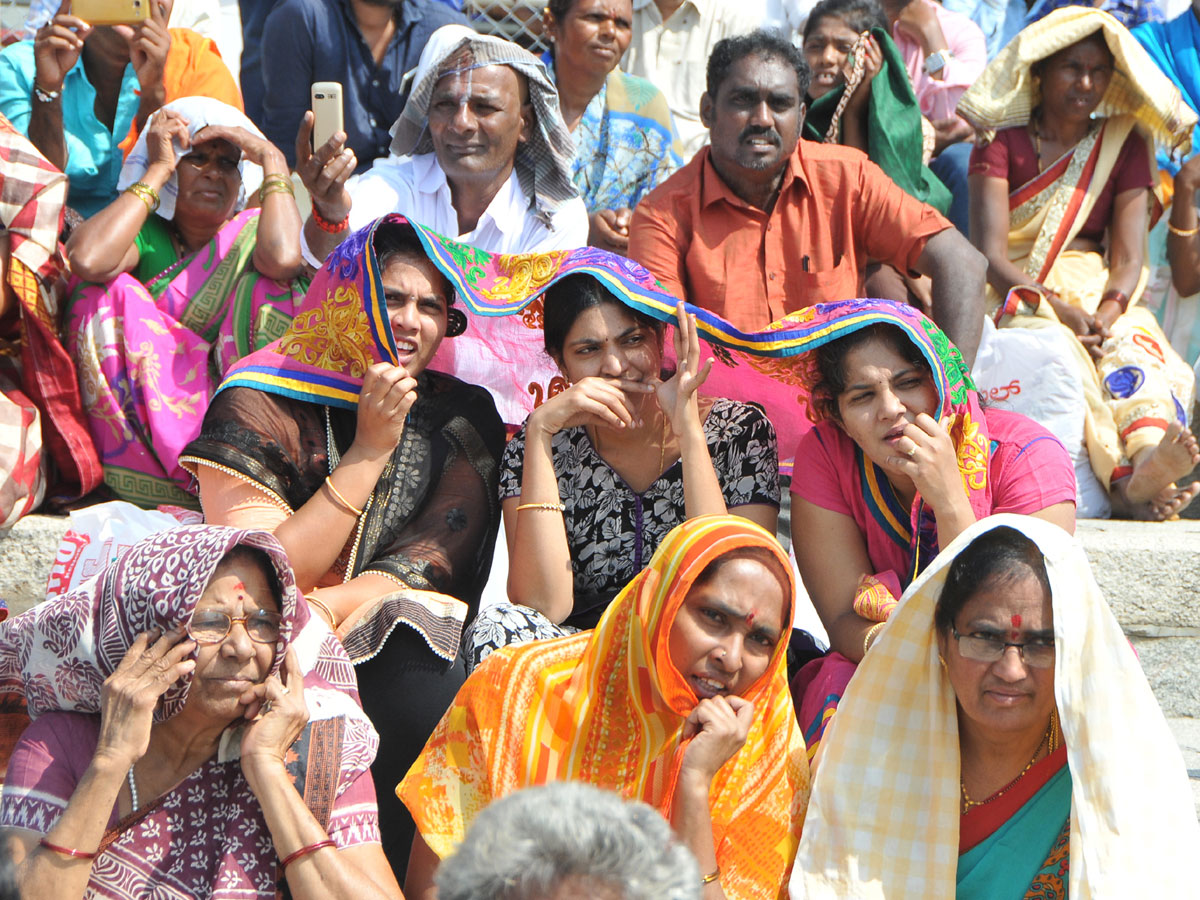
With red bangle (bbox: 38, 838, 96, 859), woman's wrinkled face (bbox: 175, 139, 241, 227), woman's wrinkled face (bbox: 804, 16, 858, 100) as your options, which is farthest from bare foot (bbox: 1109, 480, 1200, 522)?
red bangle (bbox: 38, 838, 96, 859)

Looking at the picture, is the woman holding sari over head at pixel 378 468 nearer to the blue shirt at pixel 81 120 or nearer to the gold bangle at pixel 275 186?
the gold bangle at pixel 275 186

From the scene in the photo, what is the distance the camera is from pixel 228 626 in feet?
7.63

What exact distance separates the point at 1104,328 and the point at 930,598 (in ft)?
8.71

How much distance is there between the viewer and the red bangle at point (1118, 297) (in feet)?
16.0

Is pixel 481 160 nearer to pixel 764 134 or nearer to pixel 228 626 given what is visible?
pixel 764 134

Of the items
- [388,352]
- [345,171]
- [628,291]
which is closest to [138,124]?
[345,171]

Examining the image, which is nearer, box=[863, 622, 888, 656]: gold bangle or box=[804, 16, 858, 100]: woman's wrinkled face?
box=[863, 622, 888, 656]: gold bangle

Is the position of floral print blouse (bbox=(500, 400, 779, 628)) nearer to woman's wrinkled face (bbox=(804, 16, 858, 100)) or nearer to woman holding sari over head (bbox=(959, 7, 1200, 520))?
woman holding sari over head (bbox=(959, 7, 1200, 520))

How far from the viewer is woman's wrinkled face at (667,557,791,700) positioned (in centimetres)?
254

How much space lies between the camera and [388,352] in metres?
3.25

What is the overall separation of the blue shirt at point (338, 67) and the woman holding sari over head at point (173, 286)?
0.90m

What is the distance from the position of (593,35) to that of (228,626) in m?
3.18

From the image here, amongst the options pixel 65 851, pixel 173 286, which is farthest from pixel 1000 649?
pixel 173 286

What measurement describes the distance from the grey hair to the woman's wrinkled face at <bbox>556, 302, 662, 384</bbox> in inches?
74.0
